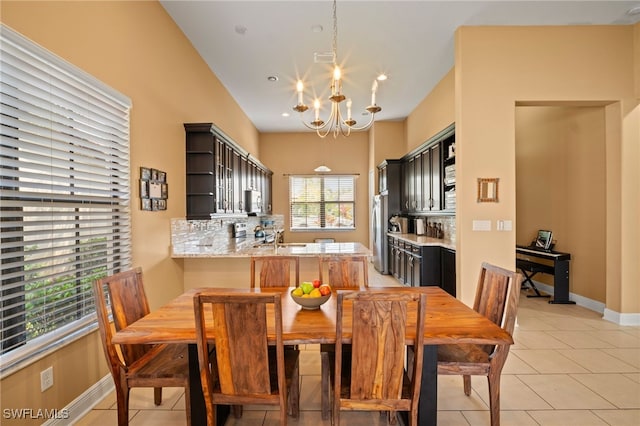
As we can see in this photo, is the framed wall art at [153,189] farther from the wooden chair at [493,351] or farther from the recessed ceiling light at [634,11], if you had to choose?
the recessed ceiling light at [634,11]

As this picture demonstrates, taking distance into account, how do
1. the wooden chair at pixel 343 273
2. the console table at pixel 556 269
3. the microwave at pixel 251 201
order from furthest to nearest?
1. the microwave at pixel 251 201
2. the console table at pixel 556 269
3. the wooden chair at pixel 343 273

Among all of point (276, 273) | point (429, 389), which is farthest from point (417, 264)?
point (429, 389)

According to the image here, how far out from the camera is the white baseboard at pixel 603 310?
3705 mm

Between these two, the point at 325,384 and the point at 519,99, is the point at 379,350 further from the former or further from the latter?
the point at 519,99

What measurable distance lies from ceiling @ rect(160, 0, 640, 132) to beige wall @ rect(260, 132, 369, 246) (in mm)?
2982

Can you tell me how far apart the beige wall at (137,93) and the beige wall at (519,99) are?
3351 millimetres

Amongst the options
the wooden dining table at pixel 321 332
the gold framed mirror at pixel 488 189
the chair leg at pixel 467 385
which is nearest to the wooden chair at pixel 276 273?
the wooden dining table at pixel 321 332

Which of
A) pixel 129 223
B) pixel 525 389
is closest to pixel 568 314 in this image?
pixel 525 389

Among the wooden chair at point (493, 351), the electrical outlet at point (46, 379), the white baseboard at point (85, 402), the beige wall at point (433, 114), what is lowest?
the white baseboard at point (85, 402)

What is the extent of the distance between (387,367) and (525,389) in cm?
167

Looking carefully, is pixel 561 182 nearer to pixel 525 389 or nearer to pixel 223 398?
pixel 525 389

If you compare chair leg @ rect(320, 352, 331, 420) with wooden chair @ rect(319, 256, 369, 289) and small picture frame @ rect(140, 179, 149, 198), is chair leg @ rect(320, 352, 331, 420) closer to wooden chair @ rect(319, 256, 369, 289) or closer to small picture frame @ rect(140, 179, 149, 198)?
wooden chair @ rect(319, 256, 369, 289)

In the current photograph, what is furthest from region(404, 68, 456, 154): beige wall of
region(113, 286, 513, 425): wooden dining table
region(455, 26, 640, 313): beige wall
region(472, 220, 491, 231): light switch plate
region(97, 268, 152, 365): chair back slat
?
region(97, 268, 152, 365): chair back slat

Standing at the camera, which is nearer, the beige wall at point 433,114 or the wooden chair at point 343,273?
the wooden chair at point 343,273
